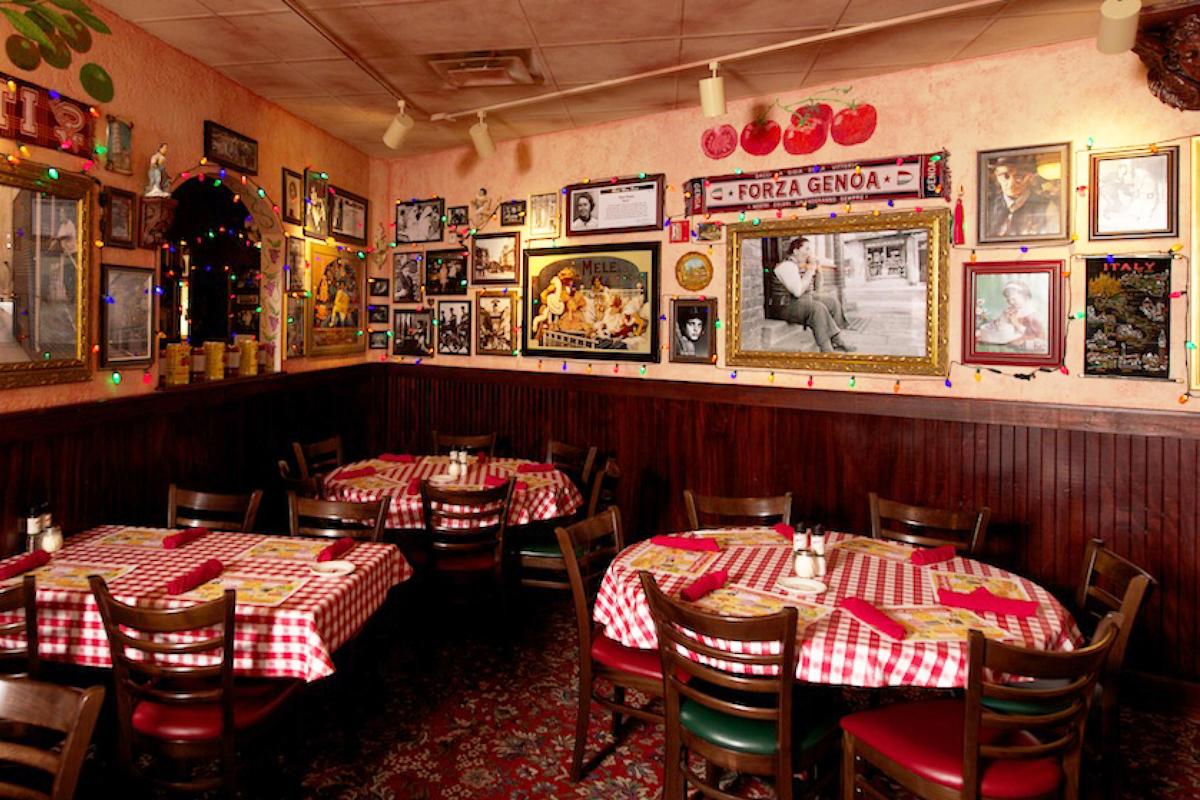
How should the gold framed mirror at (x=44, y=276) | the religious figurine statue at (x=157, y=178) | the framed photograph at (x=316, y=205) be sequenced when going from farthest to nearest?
1. the framed photograph at (x=316, y=205)
2. the religious figurine statue at (x=157, y=178)
3. the gold framed mirror at (x=44, y=276)

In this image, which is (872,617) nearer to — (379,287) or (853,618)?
(853,618)

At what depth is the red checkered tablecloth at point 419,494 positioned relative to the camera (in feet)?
14.5

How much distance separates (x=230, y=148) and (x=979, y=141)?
4973mm

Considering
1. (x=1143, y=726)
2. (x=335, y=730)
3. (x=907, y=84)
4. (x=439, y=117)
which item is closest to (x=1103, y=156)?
(x=907, y=84)

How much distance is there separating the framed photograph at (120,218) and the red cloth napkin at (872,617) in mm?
4259

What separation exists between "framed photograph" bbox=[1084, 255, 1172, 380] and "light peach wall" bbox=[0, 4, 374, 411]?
5.40 metres

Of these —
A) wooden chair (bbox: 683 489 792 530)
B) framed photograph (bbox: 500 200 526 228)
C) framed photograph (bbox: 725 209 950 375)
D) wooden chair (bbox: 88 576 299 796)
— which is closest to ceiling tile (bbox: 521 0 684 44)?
framed photograph (bbox: 725 209 950 375)

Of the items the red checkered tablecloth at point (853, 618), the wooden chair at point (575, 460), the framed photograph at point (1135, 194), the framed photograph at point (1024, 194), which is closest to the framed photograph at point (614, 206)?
the wooden chair at point (575, 460)

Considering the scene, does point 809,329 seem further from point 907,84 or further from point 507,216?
point 507,216

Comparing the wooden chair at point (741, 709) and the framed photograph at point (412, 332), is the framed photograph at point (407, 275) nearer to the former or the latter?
the framed photograph at point (412, 332)

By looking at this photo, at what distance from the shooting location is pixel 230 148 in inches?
198

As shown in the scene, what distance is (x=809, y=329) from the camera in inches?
202

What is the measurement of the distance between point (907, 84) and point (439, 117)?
10.6 ft

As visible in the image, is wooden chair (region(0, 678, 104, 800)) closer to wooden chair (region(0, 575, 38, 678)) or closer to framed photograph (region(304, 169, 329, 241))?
wooden chair (region(0, 575, 38, 678))
